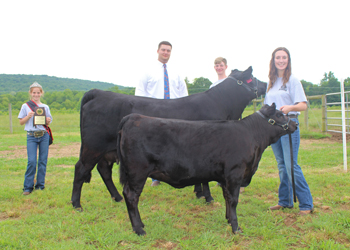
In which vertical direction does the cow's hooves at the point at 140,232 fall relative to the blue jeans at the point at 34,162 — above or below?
below

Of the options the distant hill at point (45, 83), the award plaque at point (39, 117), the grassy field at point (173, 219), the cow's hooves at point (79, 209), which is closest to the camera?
the grassy field at point (173, 219)

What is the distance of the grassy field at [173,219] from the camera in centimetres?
313

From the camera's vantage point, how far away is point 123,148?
10.9 ft

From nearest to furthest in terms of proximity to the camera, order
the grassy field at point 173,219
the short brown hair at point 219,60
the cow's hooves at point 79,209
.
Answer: the grassy field at point 173,219, the cow's hooves at point 79,209, the short brown hair at point 219,60

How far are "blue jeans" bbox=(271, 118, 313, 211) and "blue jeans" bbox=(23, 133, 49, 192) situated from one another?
14.3 ft

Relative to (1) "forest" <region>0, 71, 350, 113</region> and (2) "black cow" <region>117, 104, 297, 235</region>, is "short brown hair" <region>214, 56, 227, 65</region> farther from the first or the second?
(1) "forest" <region>0, 71, 350, 113</region>

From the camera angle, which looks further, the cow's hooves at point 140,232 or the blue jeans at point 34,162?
the blue jeans at point 34,162

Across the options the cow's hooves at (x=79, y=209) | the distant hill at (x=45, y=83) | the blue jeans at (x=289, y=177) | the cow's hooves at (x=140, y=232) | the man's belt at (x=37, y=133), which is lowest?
the cow's hooves at (x=140, y=232)

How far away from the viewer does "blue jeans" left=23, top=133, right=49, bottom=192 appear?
5.11 metres

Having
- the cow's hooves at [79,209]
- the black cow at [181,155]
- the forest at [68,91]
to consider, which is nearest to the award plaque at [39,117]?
the cow's hooves at [79,209]

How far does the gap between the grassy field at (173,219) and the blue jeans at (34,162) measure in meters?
0.20

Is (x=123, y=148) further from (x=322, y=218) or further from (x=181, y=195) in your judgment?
(x=322, y=218)

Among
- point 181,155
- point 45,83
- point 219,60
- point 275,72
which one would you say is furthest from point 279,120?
point 45,83

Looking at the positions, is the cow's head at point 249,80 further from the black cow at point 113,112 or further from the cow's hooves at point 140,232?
the cow's hooves at point 140,232
